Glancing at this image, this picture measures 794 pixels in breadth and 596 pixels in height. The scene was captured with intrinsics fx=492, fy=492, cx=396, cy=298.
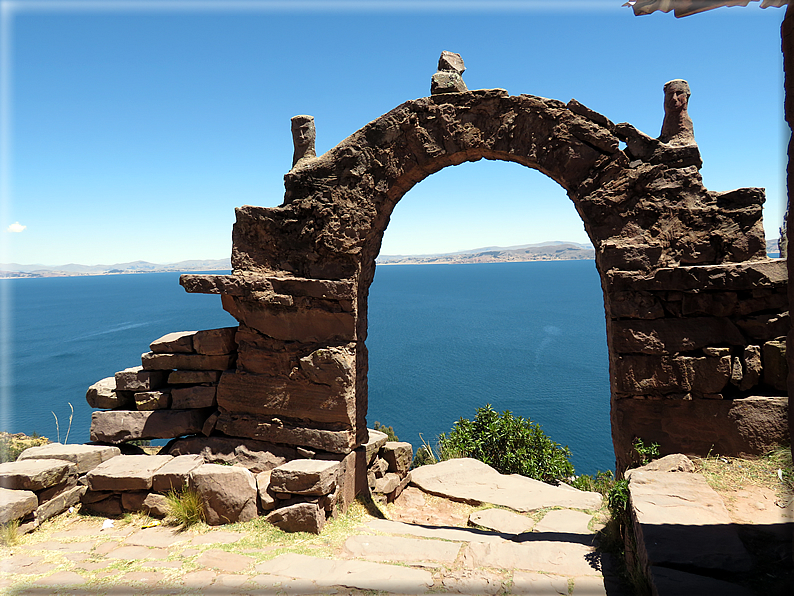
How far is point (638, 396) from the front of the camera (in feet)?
17.3

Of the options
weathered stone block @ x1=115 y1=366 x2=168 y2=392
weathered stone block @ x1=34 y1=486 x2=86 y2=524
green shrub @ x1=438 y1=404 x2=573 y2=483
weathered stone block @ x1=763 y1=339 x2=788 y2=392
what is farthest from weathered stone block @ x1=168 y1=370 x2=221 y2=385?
weathered stone block @ x1=763 y1=339 x2=788 y2=392

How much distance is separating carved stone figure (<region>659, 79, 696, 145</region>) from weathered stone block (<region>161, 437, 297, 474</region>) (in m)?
5.83

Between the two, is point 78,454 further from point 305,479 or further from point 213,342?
point 305,479

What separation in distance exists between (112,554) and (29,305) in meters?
113

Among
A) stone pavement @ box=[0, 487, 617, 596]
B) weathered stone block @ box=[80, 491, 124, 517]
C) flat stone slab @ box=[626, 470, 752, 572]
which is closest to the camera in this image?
flat stone slab @ box=[626, 470, 752, 572]

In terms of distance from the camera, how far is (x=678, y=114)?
534cm

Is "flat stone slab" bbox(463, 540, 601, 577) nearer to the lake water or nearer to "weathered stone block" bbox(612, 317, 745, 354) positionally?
"weathered stone block" bbox(612, 317, 745, 354)

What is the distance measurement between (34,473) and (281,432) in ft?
8.82

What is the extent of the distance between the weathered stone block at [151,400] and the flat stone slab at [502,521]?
444 centimetres

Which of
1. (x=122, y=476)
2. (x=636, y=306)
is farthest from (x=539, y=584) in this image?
(x=122, y=476)

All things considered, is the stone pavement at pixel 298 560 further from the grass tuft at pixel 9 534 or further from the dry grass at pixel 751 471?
the dry grass at pixel 751 471

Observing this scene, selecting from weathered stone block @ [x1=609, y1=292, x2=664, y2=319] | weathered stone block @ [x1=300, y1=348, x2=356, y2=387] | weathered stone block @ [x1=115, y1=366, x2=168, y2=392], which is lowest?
weathered stone block @ [x1=115, y1=366, x2=168, y2=392]

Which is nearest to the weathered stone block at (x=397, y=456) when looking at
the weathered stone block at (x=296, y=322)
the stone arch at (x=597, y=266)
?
the stone arch at (x=597, y=266)

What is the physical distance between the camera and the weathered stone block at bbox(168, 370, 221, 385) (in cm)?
670
